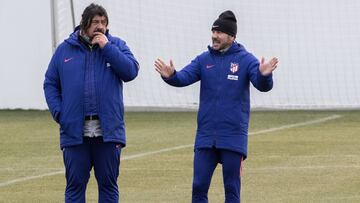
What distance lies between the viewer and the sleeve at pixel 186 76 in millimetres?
9117

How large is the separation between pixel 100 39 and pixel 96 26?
13 cm

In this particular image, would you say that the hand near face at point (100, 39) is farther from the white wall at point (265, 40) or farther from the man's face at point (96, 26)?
the white wall at point (265, 40)

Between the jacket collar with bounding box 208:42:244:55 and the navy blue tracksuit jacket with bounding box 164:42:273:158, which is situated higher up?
the jacket collar with bounding box 208:42:244:55

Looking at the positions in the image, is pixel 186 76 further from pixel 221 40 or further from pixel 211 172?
pixel 211 172

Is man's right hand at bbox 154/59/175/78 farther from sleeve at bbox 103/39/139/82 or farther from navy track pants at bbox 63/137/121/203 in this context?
navy track pants at bbox 63/137/121/203

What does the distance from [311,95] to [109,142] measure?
1439 centimetres

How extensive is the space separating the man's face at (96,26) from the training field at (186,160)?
2994 millimetres

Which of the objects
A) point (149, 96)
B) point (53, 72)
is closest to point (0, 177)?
point (53, 72)

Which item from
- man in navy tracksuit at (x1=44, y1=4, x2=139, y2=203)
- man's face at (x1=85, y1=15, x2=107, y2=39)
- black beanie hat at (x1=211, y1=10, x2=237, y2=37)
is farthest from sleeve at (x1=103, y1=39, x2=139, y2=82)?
black beanie hat at (x1=211, y1=10, x2=237, y2=37)

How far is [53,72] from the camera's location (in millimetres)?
8789

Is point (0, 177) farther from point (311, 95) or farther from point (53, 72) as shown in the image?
point (311, 95)

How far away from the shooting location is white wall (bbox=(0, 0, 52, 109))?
76.3ft

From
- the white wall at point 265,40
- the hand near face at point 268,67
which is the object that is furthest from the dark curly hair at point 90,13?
the white wall at point 265,40

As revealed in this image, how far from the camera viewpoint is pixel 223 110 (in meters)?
8.98
